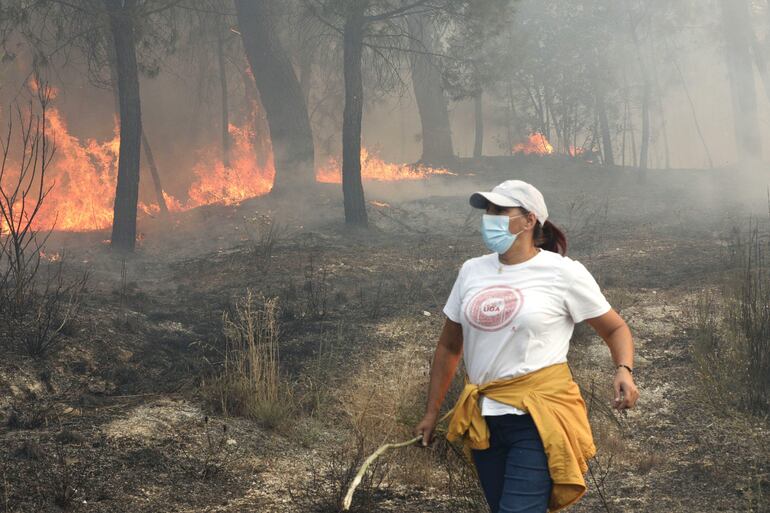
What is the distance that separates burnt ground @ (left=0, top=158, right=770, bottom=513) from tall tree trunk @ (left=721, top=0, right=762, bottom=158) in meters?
15.3

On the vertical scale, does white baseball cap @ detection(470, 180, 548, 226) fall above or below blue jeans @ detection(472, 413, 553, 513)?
above

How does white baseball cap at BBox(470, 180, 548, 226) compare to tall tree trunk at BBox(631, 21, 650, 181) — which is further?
tall tree trunk at BBox(631, 21, 650, 181)

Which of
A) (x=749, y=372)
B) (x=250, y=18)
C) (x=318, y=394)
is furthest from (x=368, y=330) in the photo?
(x=250, y=18)

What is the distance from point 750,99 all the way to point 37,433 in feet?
95.6

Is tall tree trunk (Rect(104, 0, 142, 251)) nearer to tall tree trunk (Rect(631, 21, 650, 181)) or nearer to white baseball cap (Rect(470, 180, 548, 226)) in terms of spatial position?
white baseball cap (Rect(470, 180, 548, 226))

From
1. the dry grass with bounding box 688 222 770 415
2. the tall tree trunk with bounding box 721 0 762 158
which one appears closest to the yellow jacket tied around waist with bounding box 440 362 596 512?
the dry grass with bounding box 688 222 770 415

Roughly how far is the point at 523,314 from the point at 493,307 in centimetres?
12

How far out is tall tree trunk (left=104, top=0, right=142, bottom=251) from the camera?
15.9m

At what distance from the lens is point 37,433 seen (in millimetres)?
5934

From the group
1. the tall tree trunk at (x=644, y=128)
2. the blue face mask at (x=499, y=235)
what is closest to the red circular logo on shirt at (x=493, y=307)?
the blue face mask at (x=499, y=235)

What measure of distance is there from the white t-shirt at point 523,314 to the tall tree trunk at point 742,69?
94.5ft

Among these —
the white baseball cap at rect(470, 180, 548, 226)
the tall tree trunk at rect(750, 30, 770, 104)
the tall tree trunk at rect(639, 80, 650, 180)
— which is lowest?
the white baseball cap at rect(470, 180, 548, 226)

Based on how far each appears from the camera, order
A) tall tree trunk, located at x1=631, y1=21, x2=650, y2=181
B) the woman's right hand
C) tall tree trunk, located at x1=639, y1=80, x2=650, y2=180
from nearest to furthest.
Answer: the woman's right hand < tall tree trunk, located at x1=631, y1=21, x2=650, y2=181 < tall tree trunk, located at x1=639, y1=80, x2=650, y2=180

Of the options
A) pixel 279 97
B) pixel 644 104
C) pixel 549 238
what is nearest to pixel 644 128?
pixel 644 104
